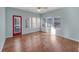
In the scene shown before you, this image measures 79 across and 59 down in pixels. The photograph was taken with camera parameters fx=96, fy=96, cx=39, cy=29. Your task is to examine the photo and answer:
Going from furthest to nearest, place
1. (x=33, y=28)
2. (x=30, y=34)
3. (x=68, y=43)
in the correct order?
(x=30, y=34) < (x=68, y=43) < (x=33, y=28)

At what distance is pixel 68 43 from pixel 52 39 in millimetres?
464

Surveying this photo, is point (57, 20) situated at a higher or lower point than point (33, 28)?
higher

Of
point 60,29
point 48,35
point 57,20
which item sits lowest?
point 48,35

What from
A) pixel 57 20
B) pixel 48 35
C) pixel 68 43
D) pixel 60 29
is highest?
pixel 57 20

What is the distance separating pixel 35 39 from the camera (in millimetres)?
2123

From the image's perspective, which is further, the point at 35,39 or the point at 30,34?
the point at 30,34

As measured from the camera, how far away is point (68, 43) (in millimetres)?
2193
